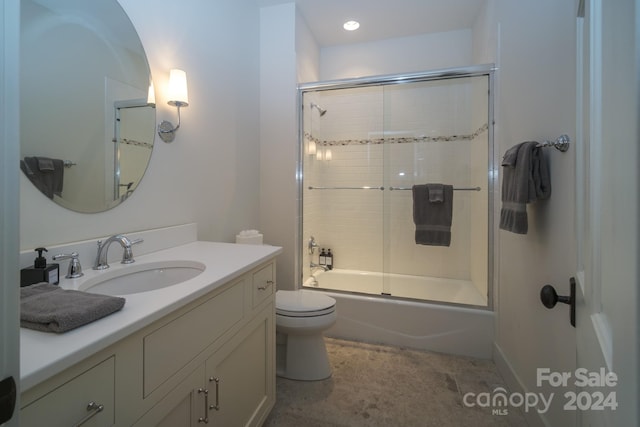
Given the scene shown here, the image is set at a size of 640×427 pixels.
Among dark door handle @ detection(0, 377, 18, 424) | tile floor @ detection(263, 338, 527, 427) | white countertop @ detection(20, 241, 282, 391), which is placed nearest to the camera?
dark door handle @ detection(0, 377, 18, 424)

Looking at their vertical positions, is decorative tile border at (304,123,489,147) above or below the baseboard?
above

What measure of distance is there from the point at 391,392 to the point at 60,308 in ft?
5.50

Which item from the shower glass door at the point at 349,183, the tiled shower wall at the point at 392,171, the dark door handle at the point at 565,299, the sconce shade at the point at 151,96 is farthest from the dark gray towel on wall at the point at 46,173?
the shower glass door at the point at 349,183

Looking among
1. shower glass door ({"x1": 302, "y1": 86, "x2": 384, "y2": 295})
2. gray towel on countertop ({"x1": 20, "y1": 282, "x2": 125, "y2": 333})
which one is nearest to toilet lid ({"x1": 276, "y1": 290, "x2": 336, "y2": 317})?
shower glass door ({"x1": 302, "y1": 86, "x2": 384, "y2": 295})

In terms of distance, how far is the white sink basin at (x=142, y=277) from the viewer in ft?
3.51

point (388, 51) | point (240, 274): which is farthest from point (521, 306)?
point (388, 51)

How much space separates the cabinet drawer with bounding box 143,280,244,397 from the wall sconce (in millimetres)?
917

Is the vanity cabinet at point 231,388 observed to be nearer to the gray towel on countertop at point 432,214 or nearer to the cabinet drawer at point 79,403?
the cabinet drawer at point 79,403

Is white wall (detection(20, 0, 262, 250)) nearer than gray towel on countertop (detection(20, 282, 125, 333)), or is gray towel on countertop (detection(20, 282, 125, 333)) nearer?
gray towel on countertop (detection(20, 282, 125, 333))

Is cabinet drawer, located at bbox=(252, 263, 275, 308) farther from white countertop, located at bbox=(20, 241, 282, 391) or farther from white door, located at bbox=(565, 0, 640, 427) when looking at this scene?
white door, located at bbox=(565, 0, 640, 427)

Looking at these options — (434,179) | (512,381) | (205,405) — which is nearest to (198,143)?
(205,405)

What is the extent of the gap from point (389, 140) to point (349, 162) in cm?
46

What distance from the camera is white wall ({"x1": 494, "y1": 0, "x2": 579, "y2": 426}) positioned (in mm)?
1188

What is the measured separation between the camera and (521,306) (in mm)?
1655
